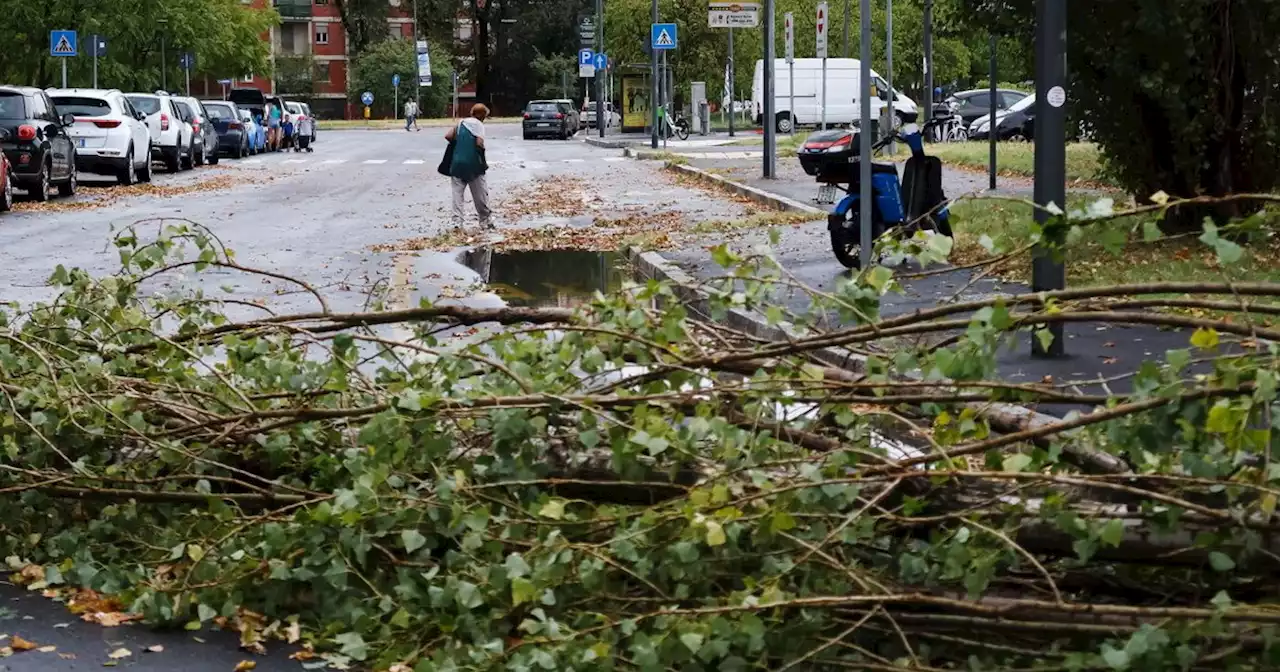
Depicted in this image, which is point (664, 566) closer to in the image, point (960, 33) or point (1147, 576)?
point (1147, 576)

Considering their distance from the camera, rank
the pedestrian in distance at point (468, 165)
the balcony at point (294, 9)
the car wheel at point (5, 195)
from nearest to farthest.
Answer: the pedestrian in distance at point (468, 165) → the car wheel at point (5, 195) → the balcony at point (294, 9)

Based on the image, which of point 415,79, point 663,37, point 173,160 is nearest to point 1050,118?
point 173,160

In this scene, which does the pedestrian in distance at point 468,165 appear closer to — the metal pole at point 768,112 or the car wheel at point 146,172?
the metal pole at point 768,112

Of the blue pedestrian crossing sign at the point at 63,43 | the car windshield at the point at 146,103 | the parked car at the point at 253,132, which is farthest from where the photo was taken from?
the parked car at the point at 253,132

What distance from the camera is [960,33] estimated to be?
18594mm

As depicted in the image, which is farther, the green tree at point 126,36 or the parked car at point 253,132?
the parked car at point 253,132

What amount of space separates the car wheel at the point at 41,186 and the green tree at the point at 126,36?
17493 mm

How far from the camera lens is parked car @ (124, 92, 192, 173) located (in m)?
39.4

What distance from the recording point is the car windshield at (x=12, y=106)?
91.0ft

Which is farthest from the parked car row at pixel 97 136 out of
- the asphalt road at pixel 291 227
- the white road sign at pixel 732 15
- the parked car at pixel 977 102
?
the parked car at pixel 977 102

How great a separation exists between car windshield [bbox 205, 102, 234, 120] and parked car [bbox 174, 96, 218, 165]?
3.16 m

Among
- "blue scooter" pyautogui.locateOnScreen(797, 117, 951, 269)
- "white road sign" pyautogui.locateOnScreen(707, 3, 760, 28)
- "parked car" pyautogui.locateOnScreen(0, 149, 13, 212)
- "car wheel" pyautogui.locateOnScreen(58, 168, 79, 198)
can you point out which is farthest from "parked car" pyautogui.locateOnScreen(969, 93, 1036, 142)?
"blue scooter" pyautogui.locateOnScreen(797, 117, 951, 269)

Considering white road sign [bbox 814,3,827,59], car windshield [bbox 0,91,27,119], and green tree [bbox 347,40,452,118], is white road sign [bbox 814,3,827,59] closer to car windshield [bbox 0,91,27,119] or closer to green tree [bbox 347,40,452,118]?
car windshield [bbox 0,91,27,119]

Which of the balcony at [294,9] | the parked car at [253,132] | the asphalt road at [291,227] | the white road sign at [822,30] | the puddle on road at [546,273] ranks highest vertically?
the balcony at [294,9]
